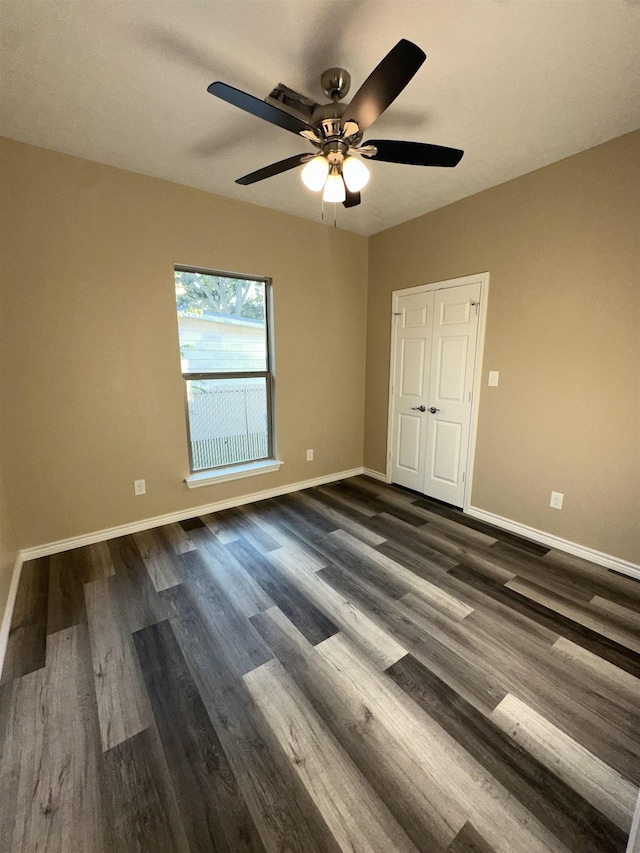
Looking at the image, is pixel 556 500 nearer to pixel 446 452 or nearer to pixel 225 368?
pixel 446 452

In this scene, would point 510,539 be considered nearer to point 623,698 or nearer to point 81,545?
point 623,698

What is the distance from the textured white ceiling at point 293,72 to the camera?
1.34 m

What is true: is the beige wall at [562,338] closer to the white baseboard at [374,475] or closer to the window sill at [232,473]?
the white baseboard at [374,475]

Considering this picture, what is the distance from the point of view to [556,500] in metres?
2.57

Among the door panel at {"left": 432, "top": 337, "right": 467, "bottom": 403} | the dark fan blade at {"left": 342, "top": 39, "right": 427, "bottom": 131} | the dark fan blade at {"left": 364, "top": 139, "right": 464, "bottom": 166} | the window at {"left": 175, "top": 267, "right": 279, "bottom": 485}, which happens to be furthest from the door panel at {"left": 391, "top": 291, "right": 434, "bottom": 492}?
the dark fan blade at {"left": 342, "top": 39, "right": 427, "bottom": 131}

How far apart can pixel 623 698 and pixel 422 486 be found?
218cm

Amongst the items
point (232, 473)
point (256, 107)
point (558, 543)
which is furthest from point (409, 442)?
point (256, 107)

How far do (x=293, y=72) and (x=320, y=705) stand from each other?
2809 millimetres

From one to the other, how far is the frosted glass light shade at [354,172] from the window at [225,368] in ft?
5.76

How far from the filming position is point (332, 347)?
3.71 m

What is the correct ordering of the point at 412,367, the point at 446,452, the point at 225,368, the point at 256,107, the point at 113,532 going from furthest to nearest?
the point at 412,367
the point at 446,452
the point at 225,368
the point at 113,532
the point at 256,107

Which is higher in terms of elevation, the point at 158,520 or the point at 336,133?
the point at 336,133

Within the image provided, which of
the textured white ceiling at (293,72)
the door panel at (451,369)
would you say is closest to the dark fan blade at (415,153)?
the textured white ceiling at (293,72)

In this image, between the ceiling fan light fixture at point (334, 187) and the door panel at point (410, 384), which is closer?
the ceiling fan light fixture at point (334, 187)
